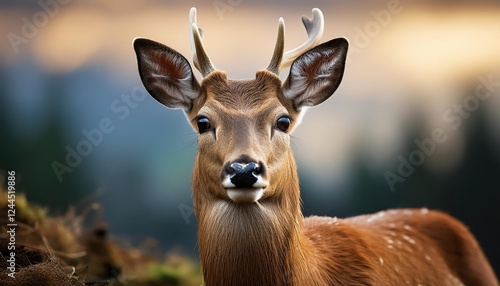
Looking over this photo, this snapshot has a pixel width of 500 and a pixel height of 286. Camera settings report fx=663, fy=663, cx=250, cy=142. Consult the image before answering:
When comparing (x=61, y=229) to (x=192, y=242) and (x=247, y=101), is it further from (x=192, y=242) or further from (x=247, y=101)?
(x=247, y=101)

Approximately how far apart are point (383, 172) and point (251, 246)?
11.4 ft

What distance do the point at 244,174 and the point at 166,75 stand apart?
1.08m

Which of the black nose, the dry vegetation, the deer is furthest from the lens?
the dry vegetation

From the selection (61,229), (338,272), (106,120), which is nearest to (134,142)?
(106,120)

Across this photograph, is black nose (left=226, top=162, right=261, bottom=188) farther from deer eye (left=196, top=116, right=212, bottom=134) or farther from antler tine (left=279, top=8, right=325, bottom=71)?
antler tine (left=279, top=8, right=325, bottom=71)

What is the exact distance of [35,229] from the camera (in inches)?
214

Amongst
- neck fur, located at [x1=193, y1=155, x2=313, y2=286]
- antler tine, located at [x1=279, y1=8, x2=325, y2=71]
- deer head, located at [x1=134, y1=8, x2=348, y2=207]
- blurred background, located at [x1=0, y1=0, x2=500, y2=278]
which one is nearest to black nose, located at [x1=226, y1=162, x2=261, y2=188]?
deer head, located at [x1=134, y1=8, x2=348, y2=207]

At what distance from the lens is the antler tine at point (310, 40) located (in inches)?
174

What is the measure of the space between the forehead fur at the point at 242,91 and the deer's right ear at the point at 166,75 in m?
0.10

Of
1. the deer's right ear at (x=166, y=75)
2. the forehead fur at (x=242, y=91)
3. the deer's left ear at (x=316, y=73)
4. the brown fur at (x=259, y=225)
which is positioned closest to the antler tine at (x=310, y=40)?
the deer's left ear at (x=316, y=73)

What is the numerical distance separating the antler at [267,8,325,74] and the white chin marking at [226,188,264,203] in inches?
36.4

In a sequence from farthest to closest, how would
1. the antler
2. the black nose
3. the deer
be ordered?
the antler
the deer
the black nose

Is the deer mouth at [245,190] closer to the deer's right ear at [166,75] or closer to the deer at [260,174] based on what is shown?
the deer at [260,174]

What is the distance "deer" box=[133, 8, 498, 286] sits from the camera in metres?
3.63
